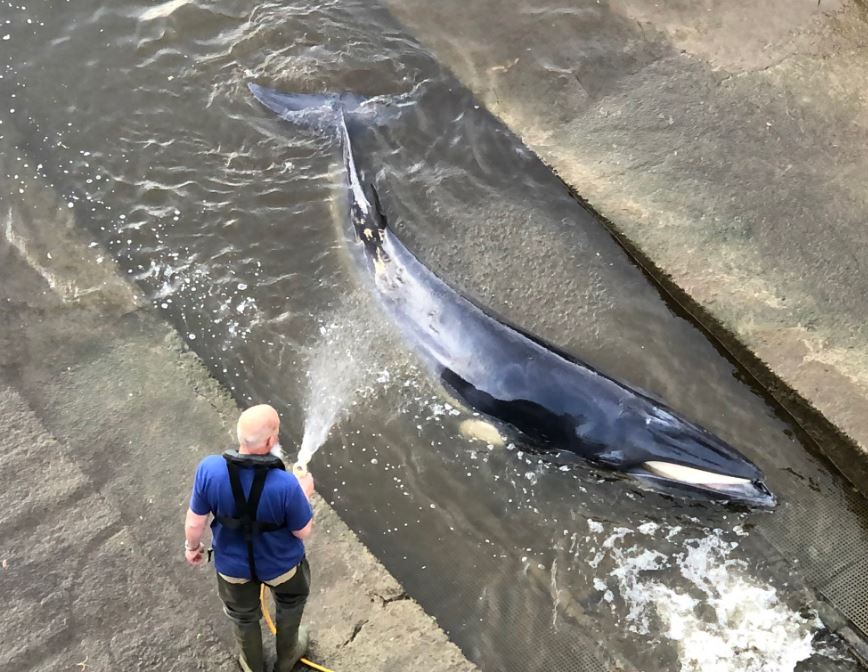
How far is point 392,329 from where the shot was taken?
6180 millimetres

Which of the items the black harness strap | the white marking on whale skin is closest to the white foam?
the white marking on whale skin

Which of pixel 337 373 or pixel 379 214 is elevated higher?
pixel 379 214

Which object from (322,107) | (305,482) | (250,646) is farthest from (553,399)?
(322,107)

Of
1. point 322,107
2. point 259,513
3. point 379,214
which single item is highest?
point 322,107

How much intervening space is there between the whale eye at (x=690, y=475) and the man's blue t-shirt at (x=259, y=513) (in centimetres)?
267

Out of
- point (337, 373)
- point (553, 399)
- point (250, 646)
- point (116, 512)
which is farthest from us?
point (337, 373)

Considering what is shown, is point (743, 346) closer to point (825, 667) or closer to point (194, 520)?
point (825, 667)

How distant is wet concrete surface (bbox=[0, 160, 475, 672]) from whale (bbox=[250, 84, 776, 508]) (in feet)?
4.76

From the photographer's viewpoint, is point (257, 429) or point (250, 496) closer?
point (257, 429)

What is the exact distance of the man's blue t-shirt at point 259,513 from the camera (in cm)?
342

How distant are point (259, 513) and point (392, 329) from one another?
289 cm

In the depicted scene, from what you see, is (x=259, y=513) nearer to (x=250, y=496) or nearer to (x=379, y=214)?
(x=250, y=496)

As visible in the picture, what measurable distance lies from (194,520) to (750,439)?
13.2ft

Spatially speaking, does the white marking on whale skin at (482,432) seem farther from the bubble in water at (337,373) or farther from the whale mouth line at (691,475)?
the whale mouth line at (691,475)
